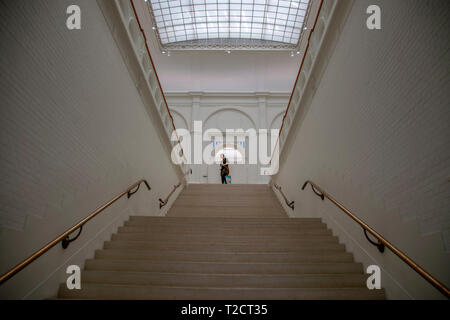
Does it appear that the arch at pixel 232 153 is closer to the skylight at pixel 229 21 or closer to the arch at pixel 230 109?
the arch at pixel 230 109

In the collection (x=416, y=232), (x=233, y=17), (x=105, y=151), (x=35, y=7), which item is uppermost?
(x=233, y=17)

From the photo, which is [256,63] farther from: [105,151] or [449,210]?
[449,210]

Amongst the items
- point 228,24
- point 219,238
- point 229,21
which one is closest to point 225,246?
point 219,238

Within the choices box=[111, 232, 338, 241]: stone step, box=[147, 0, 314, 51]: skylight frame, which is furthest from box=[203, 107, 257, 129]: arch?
box=[111, 232, 338, 241]: stone step

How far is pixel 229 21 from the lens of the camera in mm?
18609

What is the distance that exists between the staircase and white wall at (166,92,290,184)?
1233 centimetres

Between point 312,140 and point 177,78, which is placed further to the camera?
point 177,78

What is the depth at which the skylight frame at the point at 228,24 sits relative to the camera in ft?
57.0

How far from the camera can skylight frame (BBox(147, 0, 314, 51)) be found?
1738 cm

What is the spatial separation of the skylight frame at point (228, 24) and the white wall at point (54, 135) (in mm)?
13417

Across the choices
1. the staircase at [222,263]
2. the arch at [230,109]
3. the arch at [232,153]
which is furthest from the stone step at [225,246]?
the arch at [230,109]
